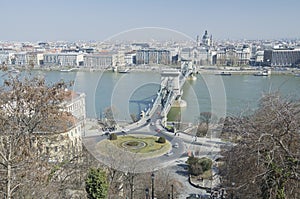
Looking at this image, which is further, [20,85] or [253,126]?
[20,85]

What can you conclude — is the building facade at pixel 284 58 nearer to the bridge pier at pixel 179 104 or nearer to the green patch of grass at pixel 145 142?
the bridge pier at pixel 179 104

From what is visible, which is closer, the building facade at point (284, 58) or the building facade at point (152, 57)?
the building facade at point (152, 57)

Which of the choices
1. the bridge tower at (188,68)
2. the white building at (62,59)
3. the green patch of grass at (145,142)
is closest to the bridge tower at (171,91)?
the green patch of grass at (145,142)

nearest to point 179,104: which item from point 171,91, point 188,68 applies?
point 171,91

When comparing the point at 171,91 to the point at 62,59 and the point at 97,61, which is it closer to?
the point at 97,61

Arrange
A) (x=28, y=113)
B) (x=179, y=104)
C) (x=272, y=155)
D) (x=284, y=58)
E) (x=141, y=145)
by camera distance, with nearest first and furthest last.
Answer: (x=272, y=155) < (x=28, y=113) < (x=141, y=145) < (x=179, y=104) < (x=284, y=58)

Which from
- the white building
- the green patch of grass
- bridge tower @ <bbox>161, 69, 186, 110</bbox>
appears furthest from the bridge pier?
the white building

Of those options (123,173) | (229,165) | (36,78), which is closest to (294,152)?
(229,165)

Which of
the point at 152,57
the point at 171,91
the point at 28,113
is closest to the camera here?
the point at 28,113

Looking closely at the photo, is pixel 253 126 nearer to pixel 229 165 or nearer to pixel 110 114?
pixel 229 165
